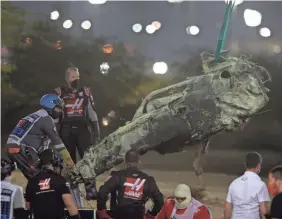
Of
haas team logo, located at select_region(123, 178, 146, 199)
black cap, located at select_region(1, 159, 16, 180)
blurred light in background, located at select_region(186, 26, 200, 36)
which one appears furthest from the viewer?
blurred light in background, located at select_region(186, 26, 200, 36)

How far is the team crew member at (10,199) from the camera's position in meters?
5.65

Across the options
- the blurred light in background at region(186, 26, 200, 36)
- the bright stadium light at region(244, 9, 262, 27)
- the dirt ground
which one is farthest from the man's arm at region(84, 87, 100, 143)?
the bright stadium light at region(244, 9, 262, 27)

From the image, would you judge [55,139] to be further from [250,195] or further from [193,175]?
[250,195]

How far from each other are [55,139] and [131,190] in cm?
117

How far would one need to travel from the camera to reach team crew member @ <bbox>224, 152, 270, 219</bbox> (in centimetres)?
528

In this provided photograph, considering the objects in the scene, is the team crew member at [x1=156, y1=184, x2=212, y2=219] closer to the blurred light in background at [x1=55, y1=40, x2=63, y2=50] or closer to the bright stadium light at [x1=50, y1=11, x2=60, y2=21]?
the blurred light in background at [x1=55, y1=40, x2=63, y2=50]

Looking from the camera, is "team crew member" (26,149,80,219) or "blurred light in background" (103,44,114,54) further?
"blurred light in background" (103,44,114,54)

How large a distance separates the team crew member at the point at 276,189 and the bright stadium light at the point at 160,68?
1560 millimetres

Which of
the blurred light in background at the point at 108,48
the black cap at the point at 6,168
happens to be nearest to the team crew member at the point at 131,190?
the black cap at the point at 6,168

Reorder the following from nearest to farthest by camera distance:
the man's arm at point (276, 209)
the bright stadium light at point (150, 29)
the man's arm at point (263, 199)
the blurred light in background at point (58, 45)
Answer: the man's arm at point (276, 209), the man's arm at point (263, 199), the bright stadium light at point (150, 29), the blurred light in background at point (58, 45)

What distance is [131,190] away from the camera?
5590 mm

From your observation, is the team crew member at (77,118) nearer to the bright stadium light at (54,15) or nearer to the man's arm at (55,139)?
the man's arm at (55,139)

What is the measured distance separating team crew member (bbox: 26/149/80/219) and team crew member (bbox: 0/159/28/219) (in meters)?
0.15

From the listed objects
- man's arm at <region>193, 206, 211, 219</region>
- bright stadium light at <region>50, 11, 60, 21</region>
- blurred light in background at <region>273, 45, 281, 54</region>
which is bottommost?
man's arm at <region>193, 206, 211, 219</region>
